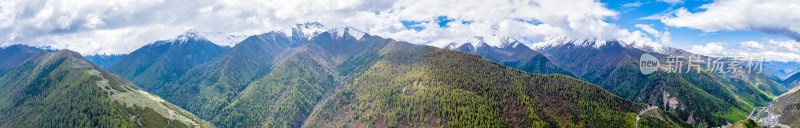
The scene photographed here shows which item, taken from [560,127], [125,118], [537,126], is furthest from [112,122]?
[560,127]

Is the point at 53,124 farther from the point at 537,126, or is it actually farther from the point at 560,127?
the point at 560,127

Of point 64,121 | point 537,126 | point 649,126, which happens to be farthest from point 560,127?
point 64,121

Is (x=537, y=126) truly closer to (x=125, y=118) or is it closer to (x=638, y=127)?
(x=638, y=127)

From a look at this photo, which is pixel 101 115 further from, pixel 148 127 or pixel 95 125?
pixel 148 127

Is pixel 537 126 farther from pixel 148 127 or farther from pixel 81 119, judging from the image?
pixel 81 119

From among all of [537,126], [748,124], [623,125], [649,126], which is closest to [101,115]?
[537,126]
